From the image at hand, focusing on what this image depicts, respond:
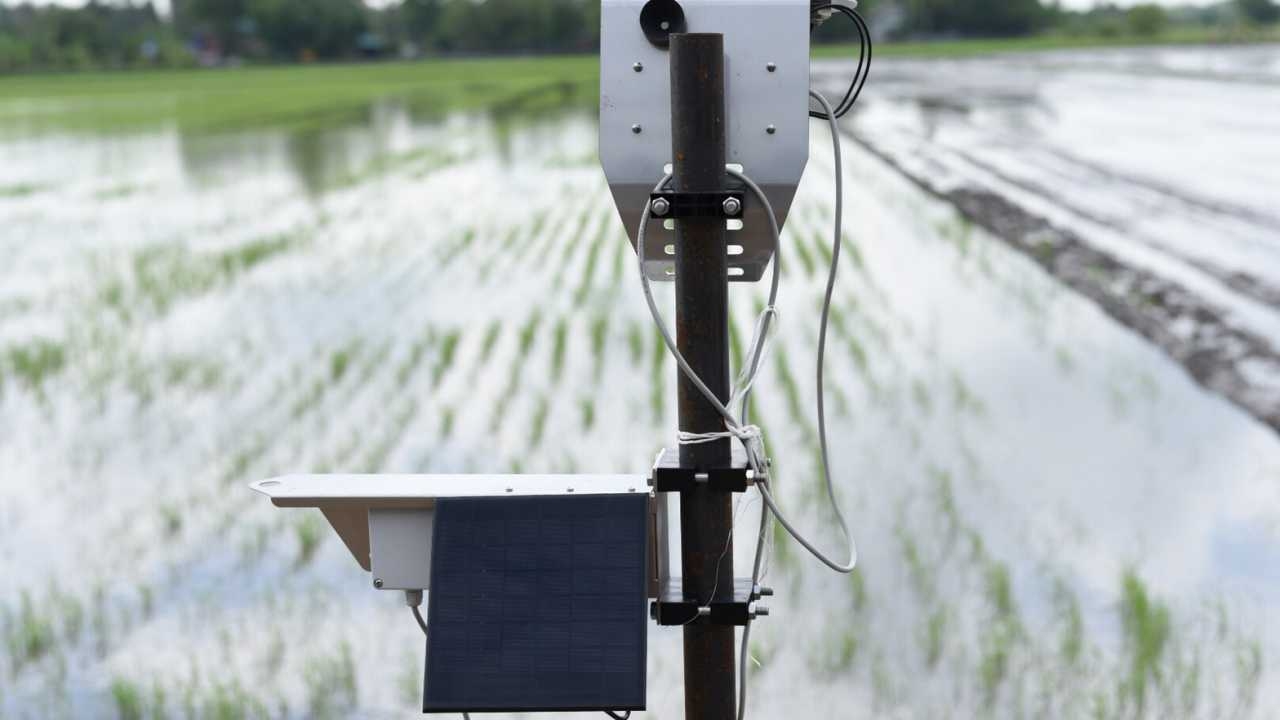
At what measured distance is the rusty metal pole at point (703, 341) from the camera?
1.76 m

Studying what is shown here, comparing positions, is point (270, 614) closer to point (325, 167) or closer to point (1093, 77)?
point (325, 167)

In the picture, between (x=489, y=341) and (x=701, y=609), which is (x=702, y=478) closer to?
(x=701, y=609)

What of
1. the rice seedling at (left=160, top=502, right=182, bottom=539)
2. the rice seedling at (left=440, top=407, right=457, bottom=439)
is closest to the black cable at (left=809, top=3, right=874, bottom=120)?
the rice seedling at (left=160, top=502, right=182, bottom=539)

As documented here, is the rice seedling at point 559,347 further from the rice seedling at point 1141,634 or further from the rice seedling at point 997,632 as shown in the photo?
the rice seedling at point 1141,634

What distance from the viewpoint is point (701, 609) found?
1999mm

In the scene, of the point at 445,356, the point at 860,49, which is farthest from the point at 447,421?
the point at 860,49

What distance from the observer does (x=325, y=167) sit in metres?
16.9

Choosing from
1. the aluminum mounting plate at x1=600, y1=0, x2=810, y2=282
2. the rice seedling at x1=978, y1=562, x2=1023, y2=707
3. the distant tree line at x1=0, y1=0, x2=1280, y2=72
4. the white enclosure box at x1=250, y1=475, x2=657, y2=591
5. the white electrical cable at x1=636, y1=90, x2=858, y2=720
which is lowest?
the rice seedling at x1=978, y1=562, x2=1023, y2=707

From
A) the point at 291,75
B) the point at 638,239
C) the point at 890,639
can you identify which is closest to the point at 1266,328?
the point at 890,639

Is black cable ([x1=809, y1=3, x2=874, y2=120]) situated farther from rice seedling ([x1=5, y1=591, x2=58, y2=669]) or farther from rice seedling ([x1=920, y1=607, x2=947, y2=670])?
rice seedling ([x1=5, y1=591, x2=58, y2=669])

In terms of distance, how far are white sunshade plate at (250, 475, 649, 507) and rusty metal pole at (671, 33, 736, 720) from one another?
11cm

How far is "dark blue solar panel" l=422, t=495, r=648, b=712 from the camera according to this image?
187 centimetres

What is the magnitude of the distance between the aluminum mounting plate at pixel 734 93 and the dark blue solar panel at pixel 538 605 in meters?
0.46

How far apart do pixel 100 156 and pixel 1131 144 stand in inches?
533
